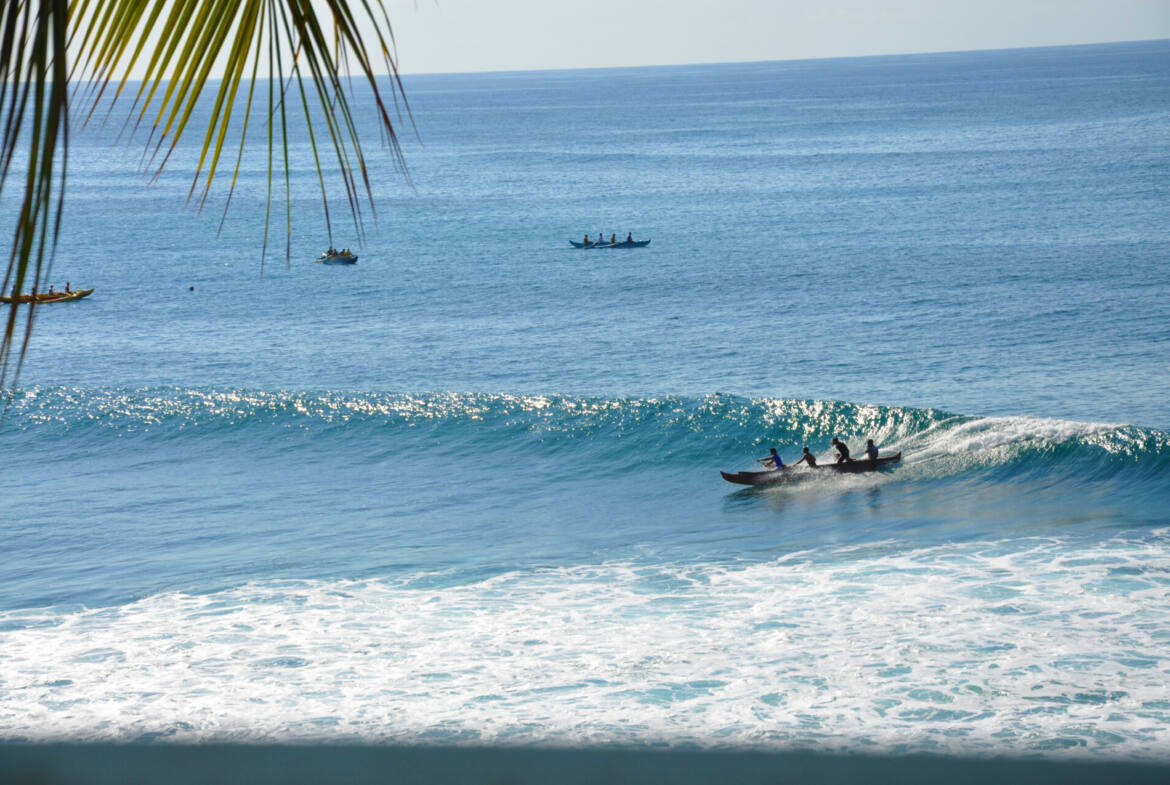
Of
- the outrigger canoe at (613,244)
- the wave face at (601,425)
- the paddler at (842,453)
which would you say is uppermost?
the outrigger canoe at (613,244)

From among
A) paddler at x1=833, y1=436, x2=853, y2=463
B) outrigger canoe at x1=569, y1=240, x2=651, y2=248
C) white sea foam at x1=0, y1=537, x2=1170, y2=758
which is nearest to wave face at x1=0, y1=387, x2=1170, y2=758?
white sea foam at x1=0, y1=537, x2=1170, y2=758

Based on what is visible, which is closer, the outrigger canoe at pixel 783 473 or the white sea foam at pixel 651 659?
the white sea foam at pixel 651 659

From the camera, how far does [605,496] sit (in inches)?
1366

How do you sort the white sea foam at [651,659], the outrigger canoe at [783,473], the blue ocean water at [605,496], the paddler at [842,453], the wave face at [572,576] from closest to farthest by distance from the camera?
the white sea foam at [651,659] < the wave face at [572,576] < the blue ocean water at [605,496] < the outrigger canoe at [783,473] < the paddler at [842,453]

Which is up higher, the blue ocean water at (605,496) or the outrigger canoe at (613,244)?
the outrigger canoe at (613,244)

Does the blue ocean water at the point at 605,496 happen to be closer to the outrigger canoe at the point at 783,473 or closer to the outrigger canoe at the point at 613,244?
the outrigger canoe at the point at 783,473

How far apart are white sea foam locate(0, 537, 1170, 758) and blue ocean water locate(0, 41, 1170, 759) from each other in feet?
0.30

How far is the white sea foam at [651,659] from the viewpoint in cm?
1789

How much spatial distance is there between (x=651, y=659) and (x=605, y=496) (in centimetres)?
1399

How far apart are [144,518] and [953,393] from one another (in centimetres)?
2692

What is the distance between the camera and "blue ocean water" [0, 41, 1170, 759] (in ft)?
62.7

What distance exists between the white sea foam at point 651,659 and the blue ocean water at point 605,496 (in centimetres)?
9

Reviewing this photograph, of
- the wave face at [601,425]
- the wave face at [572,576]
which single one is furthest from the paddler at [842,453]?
the wave face at [601,425]

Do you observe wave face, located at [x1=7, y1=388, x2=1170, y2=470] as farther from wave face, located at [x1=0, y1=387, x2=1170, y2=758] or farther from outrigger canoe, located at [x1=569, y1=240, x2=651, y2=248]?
outrigger canoe, located at [x1=569, y1=240, x2=651, y2=248]
